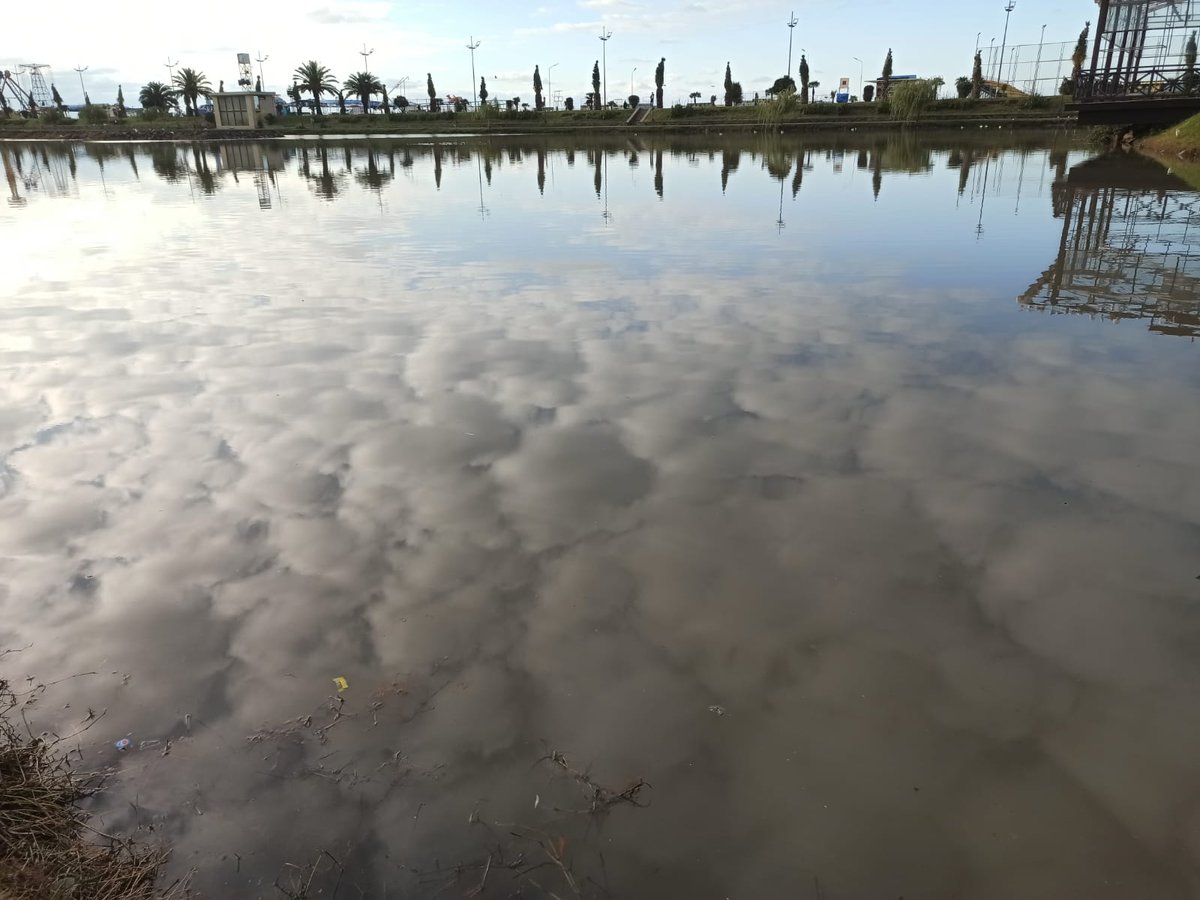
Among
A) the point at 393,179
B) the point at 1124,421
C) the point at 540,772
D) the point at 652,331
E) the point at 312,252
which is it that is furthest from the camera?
the point at 393,179

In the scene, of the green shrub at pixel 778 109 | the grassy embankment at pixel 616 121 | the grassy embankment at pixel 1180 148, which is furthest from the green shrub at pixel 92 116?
the grassy embankment at pixel 1180 148

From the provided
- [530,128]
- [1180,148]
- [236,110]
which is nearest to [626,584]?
[1180,148]

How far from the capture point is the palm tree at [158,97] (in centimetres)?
9144

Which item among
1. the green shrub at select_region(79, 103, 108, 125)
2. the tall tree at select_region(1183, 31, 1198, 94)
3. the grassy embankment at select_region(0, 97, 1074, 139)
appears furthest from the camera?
the green shrub at select_region(79, 103, 108, 125)

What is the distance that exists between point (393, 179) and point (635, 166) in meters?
9.78

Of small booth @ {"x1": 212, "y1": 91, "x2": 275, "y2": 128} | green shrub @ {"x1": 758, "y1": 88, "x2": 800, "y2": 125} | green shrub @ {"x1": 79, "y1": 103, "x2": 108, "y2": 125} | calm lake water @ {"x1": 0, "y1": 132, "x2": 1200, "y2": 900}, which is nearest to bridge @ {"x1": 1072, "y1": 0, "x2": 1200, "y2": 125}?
calm lake water @ {"x1": 0, "y1": 132, "x2": 1200, "y2": 900}

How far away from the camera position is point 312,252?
12867 mm

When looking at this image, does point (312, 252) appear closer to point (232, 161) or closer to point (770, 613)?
point (770, 613)

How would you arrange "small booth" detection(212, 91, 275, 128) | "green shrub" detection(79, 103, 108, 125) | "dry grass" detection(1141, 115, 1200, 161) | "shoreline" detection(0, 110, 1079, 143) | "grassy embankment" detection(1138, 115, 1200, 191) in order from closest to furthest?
"grassy embankment" detection(1138, 115, 1200, 191), "dry grass" detection(1141, 115, 1200, 161), "shoreline" detection(0, 110, 1079, 143), "small booth" detection(212, 91, 275, 128), "green shrub" detection(79, 103, 108, 125)

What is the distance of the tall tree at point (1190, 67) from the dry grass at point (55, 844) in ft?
115

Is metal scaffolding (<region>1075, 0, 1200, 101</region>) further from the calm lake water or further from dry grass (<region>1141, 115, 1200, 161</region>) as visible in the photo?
the calm lake water

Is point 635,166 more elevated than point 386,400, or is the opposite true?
point 635,166

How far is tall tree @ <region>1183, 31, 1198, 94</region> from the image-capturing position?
26.2m

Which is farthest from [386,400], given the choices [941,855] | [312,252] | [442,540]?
[312,252]
